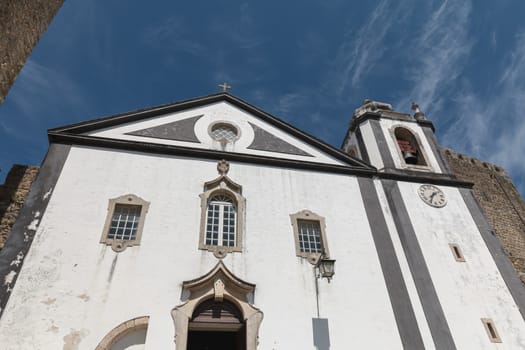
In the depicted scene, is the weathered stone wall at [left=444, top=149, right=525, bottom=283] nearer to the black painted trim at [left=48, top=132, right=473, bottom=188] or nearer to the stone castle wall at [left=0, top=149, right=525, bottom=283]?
the stone castle wall at [left=0, top=149, right=525, bottom=283]

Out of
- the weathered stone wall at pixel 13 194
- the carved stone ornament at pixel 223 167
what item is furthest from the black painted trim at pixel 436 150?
the weathered stone wall at pixel 13 194

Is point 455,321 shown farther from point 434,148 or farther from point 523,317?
point 434,148

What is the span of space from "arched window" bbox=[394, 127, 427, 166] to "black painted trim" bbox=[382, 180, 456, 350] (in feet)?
6.53

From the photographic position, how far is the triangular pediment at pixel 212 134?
9.28 meters

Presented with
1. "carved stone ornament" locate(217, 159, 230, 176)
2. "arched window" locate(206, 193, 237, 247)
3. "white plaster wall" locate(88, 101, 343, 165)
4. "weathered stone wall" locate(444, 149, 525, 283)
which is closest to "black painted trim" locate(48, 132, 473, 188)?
"carved stone ornament" locate(217, 159, 230, 176)

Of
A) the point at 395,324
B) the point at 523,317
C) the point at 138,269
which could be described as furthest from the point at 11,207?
the point at 523,317

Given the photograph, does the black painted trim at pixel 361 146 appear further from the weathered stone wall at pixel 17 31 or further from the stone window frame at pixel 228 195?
the weathered stone wall at pixel 17 31

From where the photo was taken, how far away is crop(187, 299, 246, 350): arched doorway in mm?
7012

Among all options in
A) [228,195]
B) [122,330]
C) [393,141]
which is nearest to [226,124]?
[228,195]

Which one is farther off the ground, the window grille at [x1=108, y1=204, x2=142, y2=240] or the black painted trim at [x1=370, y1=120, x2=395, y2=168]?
the black painted trim at [x1=370, y1=120, x2=395, y2=168]

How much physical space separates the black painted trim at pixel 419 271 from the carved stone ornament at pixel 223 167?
15.0ft

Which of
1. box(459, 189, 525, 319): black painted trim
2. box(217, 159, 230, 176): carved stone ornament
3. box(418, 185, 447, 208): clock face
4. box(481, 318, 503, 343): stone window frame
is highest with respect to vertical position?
box(217, 159, 230, 176): carved stone ornament

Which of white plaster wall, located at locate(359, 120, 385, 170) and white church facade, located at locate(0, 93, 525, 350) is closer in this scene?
white church facade, located at locate(0, 93, 525, 350)

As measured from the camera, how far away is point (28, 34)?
30.6 ft
